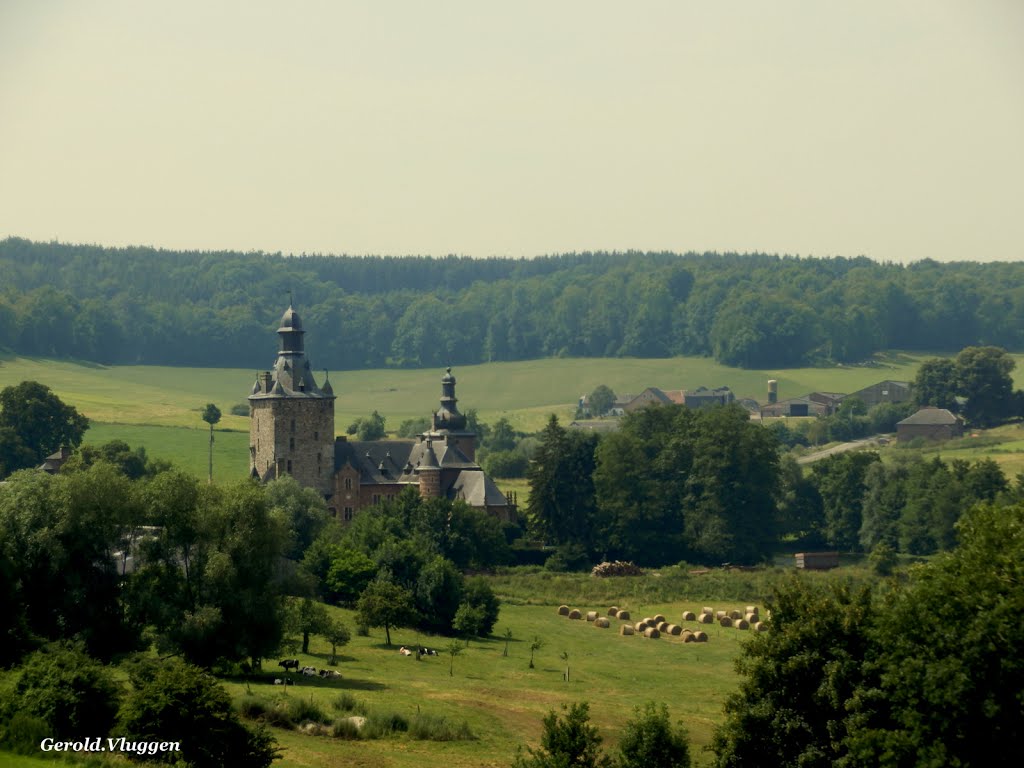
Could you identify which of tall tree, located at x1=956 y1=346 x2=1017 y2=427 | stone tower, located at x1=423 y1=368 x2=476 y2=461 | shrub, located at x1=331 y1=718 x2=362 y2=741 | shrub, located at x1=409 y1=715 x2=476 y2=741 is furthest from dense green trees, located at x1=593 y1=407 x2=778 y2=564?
shrub, located at x1=331 y1=718 x2=362 y2=741

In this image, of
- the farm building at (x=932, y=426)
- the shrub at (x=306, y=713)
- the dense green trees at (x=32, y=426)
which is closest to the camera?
the shrub at (x=306, y=713)

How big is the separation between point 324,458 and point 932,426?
6118 centimetres

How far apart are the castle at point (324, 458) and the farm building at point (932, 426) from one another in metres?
51.2

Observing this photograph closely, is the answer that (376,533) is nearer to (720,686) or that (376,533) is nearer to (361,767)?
(720,686)

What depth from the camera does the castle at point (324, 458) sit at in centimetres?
10225

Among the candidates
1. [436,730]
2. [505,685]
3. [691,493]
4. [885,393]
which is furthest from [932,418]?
[436,730]

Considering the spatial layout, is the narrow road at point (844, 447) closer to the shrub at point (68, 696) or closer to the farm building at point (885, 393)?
the farm building at point (885, 393)

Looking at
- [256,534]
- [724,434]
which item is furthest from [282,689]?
[724,434]

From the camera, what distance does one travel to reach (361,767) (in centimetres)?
4444

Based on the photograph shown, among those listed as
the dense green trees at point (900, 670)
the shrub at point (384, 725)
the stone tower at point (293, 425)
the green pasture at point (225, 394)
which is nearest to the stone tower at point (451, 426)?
the stone tower at point (293, 425)

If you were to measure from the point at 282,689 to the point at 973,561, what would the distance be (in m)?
22.2

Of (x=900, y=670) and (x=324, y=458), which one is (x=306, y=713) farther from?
(x=324, y=458)

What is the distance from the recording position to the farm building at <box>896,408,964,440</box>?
144m

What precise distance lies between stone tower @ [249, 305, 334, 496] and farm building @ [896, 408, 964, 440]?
196ft
